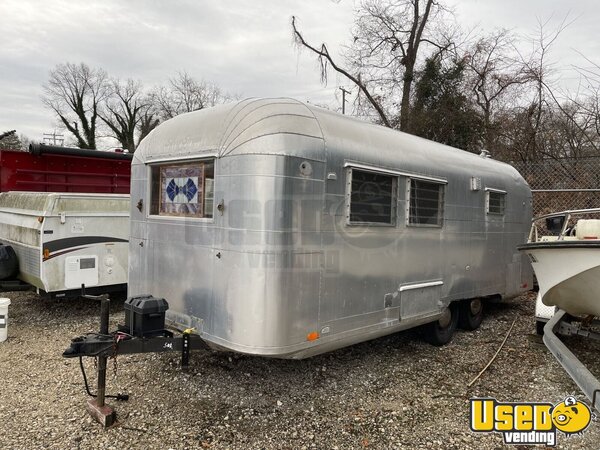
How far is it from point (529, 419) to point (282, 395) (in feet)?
7.50

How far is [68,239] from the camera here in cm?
615

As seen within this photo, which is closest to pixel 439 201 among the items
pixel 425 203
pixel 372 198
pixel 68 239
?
pixel 425 203

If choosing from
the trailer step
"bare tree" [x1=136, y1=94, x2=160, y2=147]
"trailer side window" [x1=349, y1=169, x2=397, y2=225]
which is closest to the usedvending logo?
"trailer side window" [x1=349, y1=169, x2=397, y2=225]

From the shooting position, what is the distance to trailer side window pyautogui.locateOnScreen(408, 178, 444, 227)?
476 centimetres

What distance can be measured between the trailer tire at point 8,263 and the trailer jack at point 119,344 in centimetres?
368

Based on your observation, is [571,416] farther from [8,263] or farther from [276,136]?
[8,263]

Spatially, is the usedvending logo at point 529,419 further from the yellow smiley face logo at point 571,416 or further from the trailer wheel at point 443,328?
the trailer wheel at point 443,328

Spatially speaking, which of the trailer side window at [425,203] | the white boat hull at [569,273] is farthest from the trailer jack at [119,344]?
the white boat hull at [569,273]

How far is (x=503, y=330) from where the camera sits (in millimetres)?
6730

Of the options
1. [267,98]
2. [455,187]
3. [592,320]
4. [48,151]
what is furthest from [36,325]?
[592,320]

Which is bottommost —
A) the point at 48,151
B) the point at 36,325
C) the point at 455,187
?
the point at 36,325

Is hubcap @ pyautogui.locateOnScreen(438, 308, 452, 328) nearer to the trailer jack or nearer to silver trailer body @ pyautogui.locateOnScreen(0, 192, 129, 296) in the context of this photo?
the trailer jack

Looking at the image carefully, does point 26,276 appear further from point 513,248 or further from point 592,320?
point 592,320

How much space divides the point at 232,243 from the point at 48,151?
5679 millimetres
